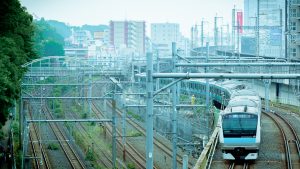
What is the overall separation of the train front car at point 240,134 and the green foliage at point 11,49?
229 inches

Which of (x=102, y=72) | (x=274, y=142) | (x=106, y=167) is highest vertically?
(x=102, y=72)

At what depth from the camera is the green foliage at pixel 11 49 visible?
14422 millimetres

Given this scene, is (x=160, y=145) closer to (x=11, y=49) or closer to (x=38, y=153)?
(x=38, y=153)

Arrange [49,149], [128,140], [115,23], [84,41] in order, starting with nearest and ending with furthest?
[49,149], [128,140], [115,23], [84,41]

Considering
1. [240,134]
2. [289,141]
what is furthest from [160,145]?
[240,134]

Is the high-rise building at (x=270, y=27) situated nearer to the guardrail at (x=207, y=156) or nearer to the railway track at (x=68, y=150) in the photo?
the railway track at (x=68, y=150)

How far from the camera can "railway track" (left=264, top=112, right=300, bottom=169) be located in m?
15.2

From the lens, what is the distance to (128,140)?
82.7 ft

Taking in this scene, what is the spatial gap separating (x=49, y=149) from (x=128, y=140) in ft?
13.0

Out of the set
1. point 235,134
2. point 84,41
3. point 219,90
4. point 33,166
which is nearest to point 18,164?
point 33,166

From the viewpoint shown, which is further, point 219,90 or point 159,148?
point 219,90

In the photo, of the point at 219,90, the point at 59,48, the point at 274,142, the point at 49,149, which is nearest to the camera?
the point at 274,142

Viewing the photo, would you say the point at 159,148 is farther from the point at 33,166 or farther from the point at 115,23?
the point at 115,23

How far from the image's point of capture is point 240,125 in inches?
591
